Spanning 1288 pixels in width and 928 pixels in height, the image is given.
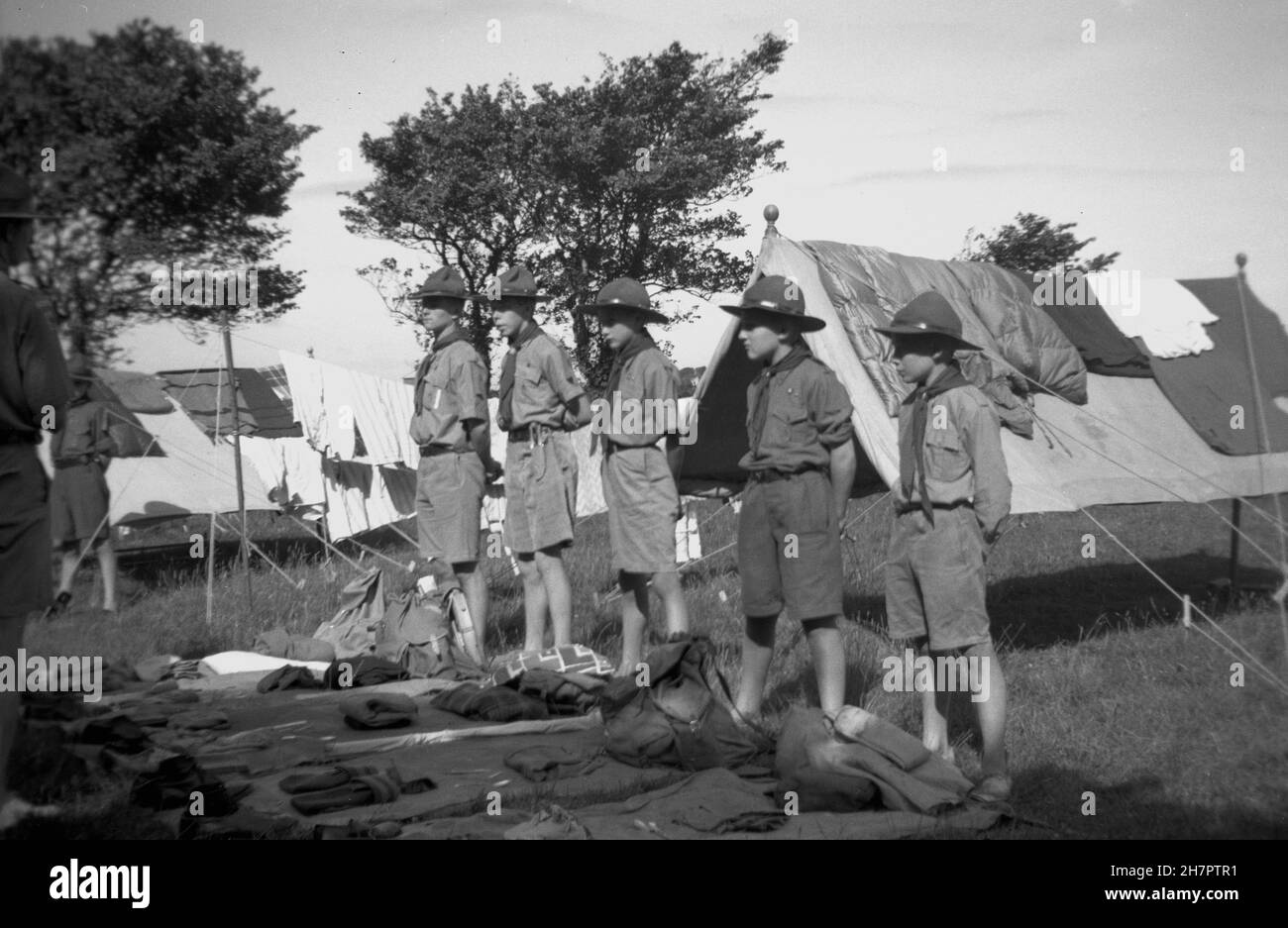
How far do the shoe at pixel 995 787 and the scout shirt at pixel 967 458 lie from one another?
0.89 metres

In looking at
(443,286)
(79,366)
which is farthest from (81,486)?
(443,286)

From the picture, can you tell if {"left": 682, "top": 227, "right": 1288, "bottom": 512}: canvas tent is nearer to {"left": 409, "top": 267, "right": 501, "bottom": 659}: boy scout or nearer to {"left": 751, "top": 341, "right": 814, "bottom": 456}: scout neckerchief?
{"left": 751, "top": 341, "right": 814, "bottom": 456}: scout neckerchief

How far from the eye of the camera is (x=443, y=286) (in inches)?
288

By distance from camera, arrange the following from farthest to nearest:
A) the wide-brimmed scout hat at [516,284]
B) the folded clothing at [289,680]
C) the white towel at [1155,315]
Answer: the white towel at [1155,315] < the wide-brimmed scout hat at [516,284] < the folded clothing at [289,680]

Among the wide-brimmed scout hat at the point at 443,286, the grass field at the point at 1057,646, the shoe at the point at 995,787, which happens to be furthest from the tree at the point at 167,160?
the shoe at the point at 995,787

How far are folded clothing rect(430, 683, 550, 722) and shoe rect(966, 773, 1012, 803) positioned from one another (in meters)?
2.21

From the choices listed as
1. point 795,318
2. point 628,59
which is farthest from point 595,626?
point 628,59

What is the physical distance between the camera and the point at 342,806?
14.7 feet

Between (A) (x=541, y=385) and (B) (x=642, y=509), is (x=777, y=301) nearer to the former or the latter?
(B) (x=642, y=509)

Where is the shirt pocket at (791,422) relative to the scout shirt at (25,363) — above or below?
below

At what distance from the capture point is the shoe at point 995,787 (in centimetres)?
444

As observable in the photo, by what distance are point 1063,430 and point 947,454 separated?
2579 millimetres

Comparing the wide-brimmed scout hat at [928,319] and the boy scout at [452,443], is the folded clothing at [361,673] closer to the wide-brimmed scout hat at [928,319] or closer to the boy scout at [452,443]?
the boy scout at [452,443]
